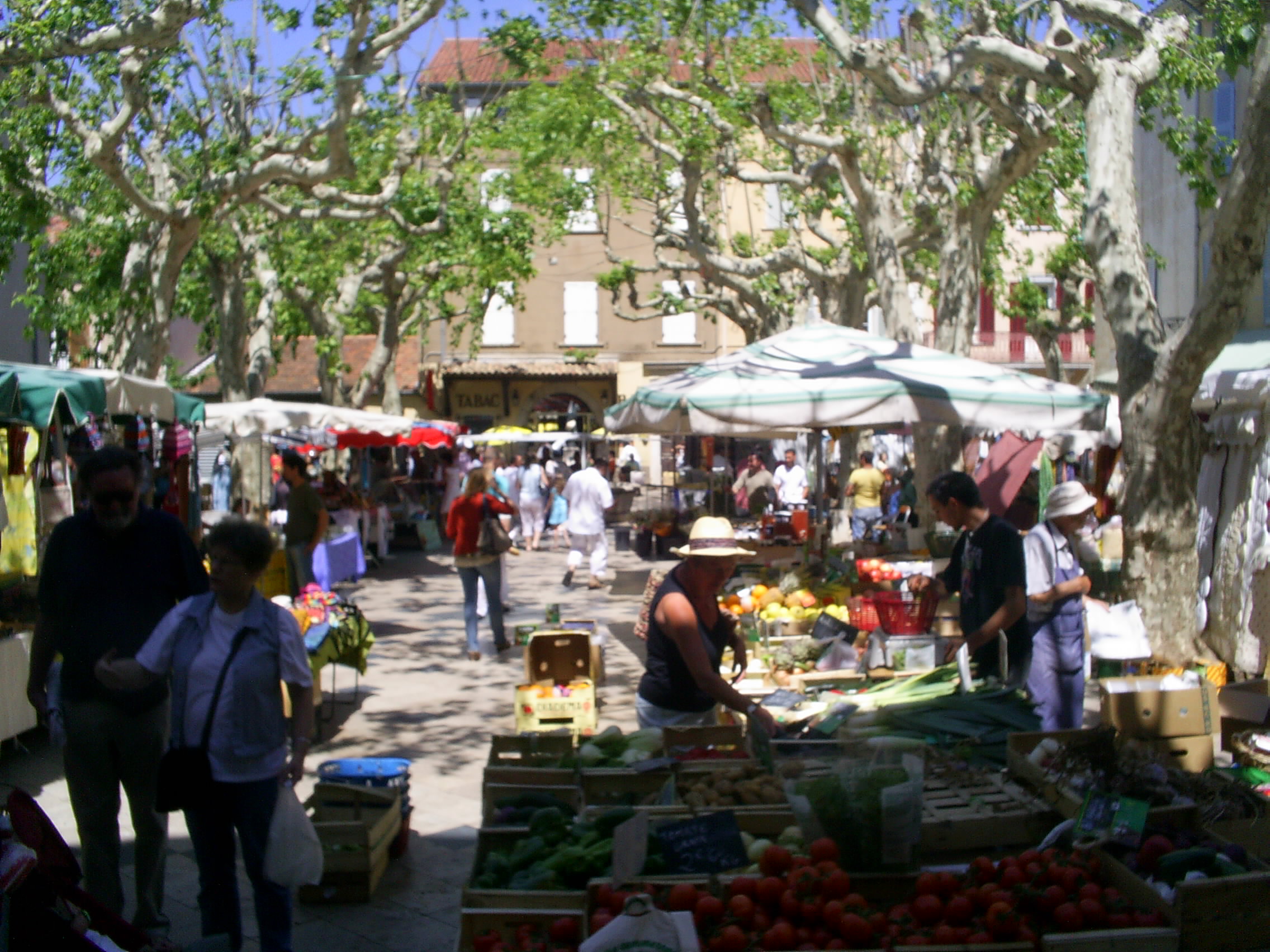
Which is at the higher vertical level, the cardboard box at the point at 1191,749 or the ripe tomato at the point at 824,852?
the ripe tomato at the point at 824,852

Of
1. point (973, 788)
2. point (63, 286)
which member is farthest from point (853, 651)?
point (63, 286)

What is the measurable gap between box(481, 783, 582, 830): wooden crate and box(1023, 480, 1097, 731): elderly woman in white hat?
98.6 inches

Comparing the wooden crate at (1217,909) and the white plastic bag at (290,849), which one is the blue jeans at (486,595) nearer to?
the white plastic bag at (290,849)

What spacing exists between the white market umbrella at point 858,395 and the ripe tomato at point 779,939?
4823 mm

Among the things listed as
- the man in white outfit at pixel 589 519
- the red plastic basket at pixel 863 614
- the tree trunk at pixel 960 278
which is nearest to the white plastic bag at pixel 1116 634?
the red plastic basket at pixel 863 614

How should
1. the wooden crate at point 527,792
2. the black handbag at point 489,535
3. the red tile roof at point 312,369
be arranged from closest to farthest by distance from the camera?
the wooden crate at point 527,792 < the black handbag at point 489,535 < the red tile roof at point 312,369

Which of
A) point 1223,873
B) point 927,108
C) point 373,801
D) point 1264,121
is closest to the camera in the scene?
point 1223,873

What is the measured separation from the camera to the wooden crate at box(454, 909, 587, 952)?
3.46 m

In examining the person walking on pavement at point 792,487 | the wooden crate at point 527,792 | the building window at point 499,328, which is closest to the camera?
the wooden crate at point 527,792

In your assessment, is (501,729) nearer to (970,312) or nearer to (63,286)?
(970,312)

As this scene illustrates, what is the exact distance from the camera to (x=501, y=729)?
8227mm

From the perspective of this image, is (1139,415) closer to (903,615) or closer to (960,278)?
(903,615)

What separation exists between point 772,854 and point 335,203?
12339 millimetres

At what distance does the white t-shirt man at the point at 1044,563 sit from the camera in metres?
5.98
